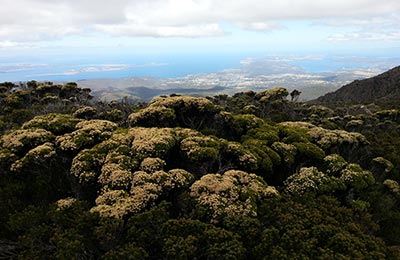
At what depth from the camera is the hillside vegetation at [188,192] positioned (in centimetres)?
1281

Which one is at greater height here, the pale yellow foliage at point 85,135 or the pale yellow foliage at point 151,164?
the pale yellow foliage at point 85,135

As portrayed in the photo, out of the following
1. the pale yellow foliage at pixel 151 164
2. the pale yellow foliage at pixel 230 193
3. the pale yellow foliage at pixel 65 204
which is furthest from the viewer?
the pale yellow foliage at pixel 151 164

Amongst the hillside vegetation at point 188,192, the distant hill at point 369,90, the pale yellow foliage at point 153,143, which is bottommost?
the distant hill at point 369,90

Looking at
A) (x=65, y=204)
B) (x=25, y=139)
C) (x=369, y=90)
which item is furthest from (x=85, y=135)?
(x=369, y=90)

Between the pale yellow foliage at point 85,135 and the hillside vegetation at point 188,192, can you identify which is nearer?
the hillside vegetation at point 188,192

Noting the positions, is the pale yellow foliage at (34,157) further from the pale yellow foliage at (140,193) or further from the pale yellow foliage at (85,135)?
the pale yellow foliage at (140,193)

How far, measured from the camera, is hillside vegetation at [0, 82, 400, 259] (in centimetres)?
1281

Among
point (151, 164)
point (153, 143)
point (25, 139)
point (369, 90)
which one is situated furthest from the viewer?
point (369, 90)

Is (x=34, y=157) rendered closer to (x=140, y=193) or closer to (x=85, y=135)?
(x=85, y=135)

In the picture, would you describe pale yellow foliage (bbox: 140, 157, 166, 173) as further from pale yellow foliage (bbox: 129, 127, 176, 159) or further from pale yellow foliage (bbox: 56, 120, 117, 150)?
pale yellow foliage (bbox: 56, 120, 117, 150)

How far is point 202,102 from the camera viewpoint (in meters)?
24.4

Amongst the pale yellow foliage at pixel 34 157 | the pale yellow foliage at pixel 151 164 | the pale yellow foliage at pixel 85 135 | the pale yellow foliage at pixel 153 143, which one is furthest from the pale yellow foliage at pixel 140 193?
the pale yellow foliage at pixel 34 157

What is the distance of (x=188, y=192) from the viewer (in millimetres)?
15453

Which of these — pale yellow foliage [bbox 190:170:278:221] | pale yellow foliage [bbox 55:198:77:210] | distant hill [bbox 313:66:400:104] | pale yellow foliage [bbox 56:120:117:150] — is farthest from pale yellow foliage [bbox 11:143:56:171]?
distant hill [bbox 313:66:400:104]
